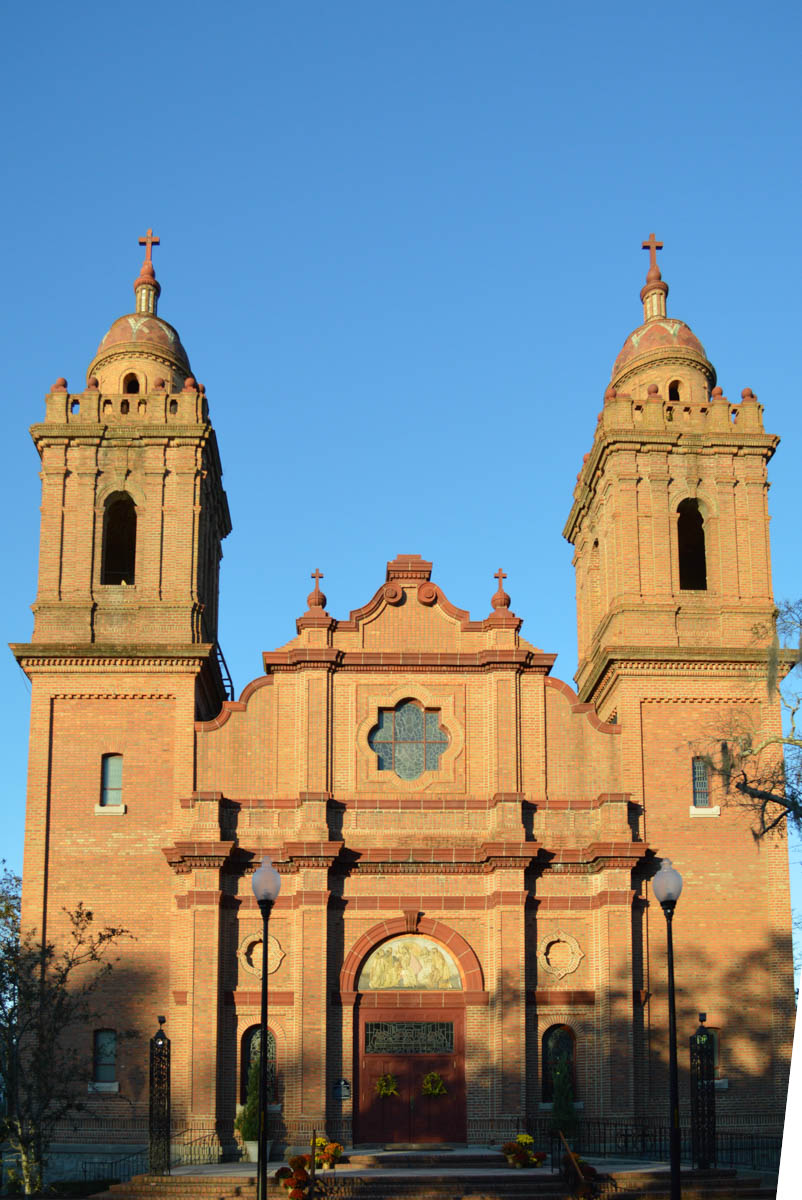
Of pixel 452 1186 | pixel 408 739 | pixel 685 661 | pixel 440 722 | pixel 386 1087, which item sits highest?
pixel 685 661

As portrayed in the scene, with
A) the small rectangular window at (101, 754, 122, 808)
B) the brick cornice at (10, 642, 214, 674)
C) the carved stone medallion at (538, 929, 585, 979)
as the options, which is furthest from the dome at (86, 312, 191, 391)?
the carved stone medallion at (538, 929, 585, 979)

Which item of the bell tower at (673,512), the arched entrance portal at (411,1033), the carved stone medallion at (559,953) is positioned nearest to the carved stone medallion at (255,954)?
the arched entrance portal at (411,1033)

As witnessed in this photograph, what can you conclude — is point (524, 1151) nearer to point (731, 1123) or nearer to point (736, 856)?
point (731, 1123)

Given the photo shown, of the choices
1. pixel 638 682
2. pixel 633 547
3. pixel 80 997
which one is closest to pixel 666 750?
pixel 638 682

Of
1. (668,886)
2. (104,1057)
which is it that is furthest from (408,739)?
(668,886)

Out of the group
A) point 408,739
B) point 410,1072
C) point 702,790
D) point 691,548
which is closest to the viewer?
point 410,1072

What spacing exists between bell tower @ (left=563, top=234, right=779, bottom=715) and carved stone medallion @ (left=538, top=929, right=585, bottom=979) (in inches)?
262

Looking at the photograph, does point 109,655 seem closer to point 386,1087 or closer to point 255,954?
point 255,954

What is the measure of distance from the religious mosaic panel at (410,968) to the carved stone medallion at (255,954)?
214cm

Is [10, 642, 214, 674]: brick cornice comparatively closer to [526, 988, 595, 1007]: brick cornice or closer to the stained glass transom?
the stained glass transom

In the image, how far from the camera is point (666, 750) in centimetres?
4172

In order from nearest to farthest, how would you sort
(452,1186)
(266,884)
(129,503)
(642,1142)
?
(266,884) → (452,1186) → (642,1142) → (129,503)

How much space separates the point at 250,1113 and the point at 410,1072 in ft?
15.0

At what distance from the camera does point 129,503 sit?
4494 cm
